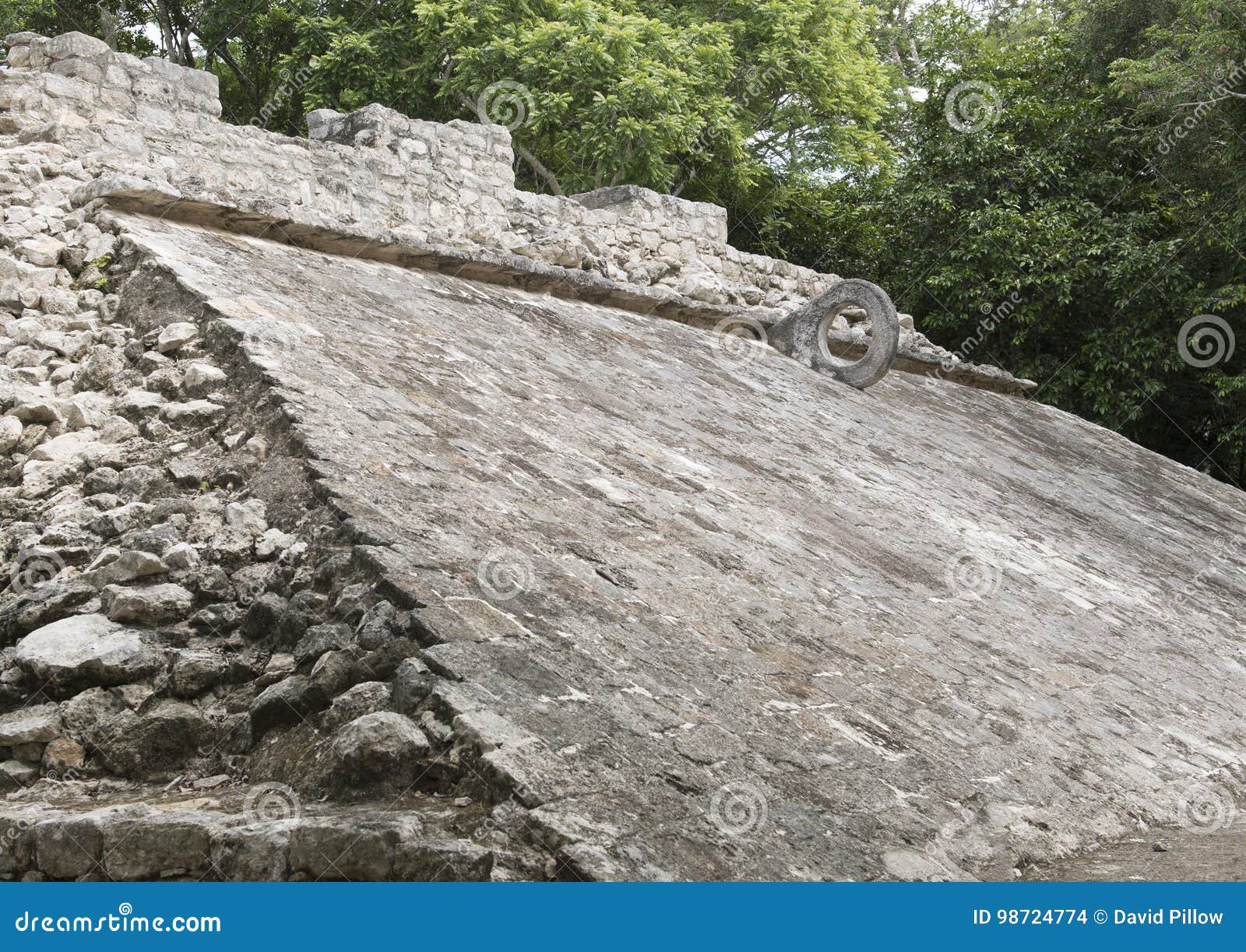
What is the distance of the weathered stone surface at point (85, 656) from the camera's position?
9.95 feet

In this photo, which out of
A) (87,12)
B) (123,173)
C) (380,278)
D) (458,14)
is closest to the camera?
(123,173)

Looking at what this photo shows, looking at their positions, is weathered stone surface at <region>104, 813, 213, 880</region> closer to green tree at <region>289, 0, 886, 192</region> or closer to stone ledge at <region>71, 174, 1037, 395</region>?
stone ledge at <region>71, 174, 1037, 395</region>

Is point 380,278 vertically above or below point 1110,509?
above

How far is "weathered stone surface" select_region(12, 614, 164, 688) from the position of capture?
303cm

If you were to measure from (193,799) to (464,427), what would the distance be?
6.98 feet

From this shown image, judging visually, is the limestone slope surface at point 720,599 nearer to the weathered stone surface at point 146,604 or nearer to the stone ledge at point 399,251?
the stone ledge at point 399,251

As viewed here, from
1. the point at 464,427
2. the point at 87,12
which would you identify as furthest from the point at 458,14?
the point at 464,427

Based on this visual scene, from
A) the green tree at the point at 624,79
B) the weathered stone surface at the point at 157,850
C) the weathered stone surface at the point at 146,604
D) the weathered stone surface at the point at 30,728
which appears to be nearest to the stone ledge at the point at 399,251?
the weathered stone surface at the point at 146,604

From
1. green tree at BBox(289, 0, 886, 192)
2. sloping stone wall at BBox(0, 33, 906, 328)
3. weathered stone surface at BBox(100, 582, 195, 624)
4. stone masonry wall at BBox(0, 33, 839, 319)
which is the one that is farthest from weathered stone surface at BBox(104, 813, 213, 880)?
green tree at BBox(289, 0, 886, 192)

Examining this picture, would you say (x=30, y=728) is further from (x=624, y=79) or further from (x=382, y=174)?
(x=624, y=79)

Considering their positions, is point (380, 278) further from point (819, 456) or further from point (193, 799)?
point (193, 799)

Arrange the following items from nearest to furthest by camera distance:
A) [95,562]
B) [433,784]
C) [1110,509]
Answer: [433,784]
[95,562]
[1110,509]

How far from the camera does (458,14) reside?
17.7 metres

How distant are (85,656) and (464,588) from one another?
97 centimetres
